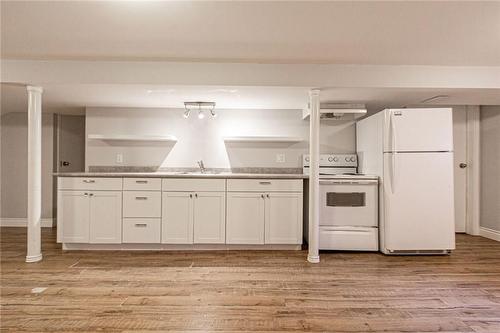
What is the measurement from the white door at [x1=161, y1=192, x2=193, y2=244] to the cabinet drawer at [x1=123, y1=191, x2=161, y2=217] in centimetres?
8

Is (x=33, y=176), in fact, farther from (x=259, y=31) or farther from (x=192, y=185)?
(x=259, y=31)

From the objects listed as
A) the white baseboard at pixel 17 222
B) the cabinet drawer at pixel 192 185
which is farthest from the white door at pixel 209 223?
the white baseboard at pixel 17 222

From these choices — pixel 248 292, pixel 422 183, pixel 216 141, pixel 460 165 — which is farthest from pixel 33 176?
pixel 460 165

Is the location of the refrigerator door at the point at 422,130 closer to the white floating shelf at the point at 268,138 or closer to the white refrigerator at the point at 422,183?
the white refrigerator at the point at 422,183

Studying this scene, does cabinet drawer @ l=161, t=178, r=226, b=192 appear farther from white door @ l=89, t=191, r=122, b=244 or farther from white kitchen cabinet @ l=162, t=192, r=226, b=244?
white door @ l=89, t=191, r=122, b=244

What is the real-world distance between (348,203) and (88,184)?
3.02 meters

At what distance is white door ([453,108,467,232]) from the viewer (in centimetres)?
473

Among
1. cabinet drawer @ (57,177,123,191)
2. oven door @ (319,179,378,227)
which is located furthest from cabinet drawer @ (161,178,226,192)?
oven door @ (319,179,378,227)

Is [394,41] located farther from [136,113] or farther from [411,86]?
[136,113]

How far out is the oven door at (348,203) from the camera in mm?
3645

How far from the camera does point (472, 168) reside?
4.70 metres

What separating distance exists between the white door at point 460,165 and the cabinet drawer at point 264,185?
2.78 m

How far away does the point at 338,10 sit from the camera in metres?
2.04

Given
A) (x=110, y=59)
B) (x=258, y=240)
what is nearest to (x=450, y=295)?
(x=258, y=240)
